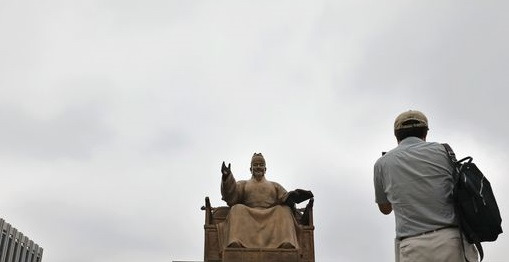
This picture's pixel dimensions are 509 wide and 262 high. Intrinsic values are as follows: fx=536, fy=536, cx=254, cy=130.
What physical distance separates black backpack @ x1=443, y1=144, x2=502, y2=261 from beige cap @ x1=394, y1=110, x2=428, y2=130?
44cm

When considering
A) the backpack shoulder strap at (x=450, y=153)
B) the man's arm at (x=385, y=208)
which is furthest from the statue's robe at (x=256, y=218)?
the backpack shoulder strap at (x=450, y=153)

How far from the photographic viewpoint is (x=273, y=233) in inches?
275

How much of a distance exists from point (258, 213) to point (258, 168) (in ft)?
3.53

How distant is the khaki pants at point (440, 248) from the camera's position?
2.28 m

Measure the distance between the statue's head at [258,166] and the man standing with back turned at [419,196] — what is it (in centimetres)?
542

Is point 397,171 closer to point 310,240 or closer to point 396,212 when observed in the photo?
point 396,212

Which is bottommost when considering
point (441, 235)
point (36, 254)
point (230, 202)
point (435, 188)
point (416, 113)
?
point (441, 235)

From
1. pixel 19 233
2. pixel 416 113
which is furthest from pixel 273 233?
pixel 19 233

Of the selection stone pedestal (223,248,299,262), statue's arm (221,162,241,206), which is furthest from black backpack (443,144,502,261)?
statue's arm (221,162,241,206)

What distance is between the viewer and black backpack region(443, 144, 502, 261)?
2.22 meters

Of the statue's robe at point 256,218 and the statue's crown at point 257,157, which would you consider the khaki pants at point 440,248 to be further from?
the statue's crown at point 257,157

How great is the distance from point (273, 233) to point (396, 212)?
180 inches

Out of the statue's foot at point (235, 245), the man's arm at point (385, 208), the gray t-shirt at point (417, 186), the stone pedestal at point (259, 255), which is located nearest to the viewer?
the gray t-shirt at point (417, 186)

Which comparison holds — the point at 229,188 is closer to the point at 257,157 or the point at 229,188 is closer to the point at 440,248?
the point at 257,157
